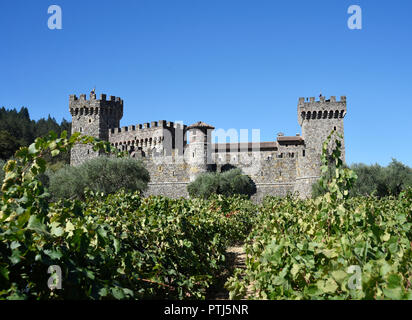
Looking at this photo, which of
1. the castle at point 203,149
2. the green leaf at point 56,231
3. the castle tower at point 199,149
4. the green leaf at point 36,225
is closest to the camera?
the green leaf at point 36,225

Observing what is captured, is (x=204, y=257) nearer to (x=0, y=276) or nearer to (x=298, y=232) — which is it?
(x=298, y=232)

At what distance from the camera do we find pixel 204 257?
5848mm

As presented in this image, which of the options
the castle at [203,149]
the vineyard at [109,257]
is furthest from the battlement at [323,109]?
the vineyard at [109,257]

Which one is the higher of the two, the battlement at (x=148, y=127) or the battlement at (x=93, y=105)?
the battlement at (x=93, y=105)

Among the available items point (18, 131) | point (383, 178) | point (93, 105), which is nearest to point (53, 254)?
point (383, 178)

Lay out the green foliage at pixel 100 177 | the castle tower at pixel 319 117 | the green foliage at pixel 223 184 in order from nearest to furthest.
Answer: the green foliage at pixel 100 177, the green foliage at pixel 223 184, the castle tower at pixel 319 117

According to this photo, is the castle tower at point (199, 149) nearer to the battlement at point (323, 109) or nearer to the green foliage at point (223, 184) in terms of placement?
the green foliage at point (223, 184)

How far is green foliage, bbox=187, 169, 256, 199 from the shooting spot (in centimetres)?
2722

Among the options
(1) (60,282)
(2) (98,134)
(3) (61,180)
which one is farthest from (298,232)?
(2) (98,134)

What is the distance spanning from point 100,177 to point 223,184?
28.2 feet

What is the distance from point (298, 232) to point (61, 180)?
846 inches

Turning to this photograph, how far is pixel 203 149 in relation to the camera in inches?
1187

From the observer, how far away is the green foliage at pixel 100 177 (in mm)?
23500

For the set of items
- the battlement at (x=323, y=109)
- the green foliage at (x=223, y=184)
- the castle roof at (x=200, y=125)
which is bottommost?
the green foliage at (x=223, y=184)
